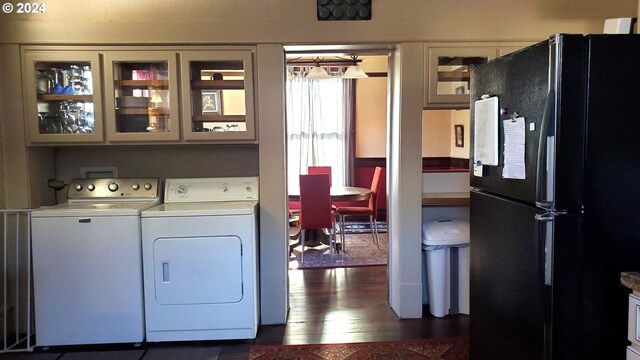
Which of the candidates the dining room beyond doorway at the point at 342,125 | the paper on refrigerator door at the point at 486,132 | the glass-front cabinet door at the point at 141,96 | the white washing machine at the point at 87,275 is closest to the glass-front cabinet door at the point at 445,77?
the paper on refrigerator door at the point at 486,132

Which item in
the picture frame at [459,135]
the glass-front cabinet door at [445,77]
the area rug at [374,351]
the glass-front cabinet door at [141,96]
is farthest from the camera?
the picture frame at [459,135]

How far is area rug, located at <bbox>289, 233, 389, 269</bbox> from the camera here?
4.58 meters

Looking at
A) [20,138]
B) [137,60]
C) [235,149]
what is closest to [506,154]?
[235,149]

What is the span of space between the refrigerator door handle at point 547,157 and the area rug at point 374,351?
1.51 metres

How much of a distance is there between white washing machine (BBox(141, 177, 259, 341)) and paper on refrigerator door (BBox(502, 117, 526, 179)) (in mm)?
1618

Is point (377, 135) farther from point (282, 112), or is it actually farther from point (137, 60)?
point (137, 60)

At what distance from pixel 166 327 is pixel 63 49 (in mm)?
1996

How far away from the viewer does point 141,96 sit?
2990mm

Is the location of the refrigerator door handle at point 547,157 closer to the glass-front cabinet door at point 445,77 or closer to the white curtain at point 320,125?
the glass-front cabinet door at point 445,77

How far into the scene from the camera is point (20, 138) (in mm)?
2855

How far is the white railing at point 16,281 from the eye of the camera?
277 cm

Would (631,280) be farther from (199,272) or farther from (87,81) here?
(87,81)

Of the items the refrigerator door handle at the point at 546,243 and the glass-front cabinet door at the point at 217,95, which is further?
the glass-front cabinet door at the point at 217,95
